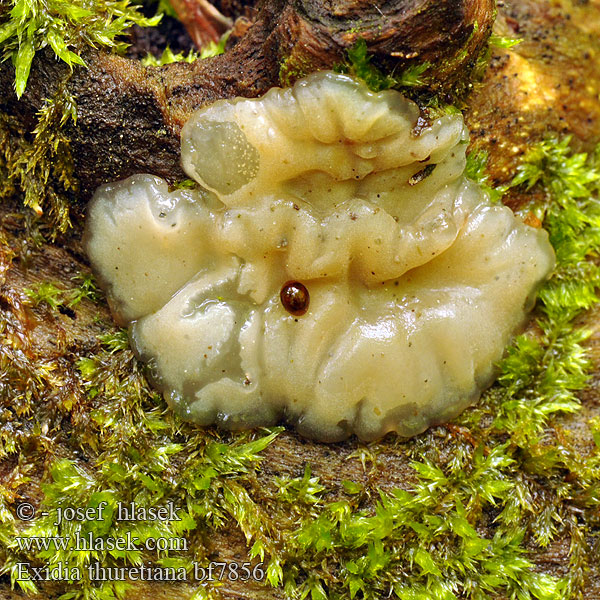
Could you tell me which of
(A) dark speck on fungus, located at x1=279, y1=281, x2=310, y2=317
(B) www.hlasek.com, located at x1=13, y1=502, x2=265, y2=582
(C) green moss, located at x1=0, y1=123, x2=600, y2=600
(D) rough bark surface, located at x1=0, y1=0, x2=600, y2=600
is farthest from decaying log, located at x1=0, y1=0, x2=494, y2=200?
(B) www.hlasek.com, located at x1=13, y1=502, x2=265, y2=582

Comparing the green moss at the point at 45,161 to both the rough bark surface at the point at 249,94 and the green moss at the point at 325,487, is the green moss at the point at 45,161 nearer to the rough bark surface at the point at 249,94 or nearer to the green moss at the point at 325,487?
the rough bark surface at the point at 249,94

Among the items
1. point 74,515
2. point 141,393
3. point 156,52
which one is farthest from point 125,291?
point 156,52

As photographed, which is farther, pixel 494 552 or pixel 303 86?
pixel 494 552

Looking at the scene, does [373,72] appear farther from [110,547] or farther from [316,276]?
[110,547]

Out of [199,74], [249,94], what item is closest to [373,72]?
[249,94]

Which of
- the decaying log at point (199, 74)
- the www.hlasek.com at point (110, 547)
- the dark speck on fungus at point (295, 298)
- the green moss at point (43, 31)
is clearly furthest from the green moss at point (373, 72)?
the www.hlasek.com at point (110, 547)

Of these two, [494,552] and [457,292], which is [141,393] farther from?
[494,552]

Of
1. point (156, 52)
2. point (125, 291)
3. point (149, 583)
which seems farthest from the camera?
point (156, 52)
